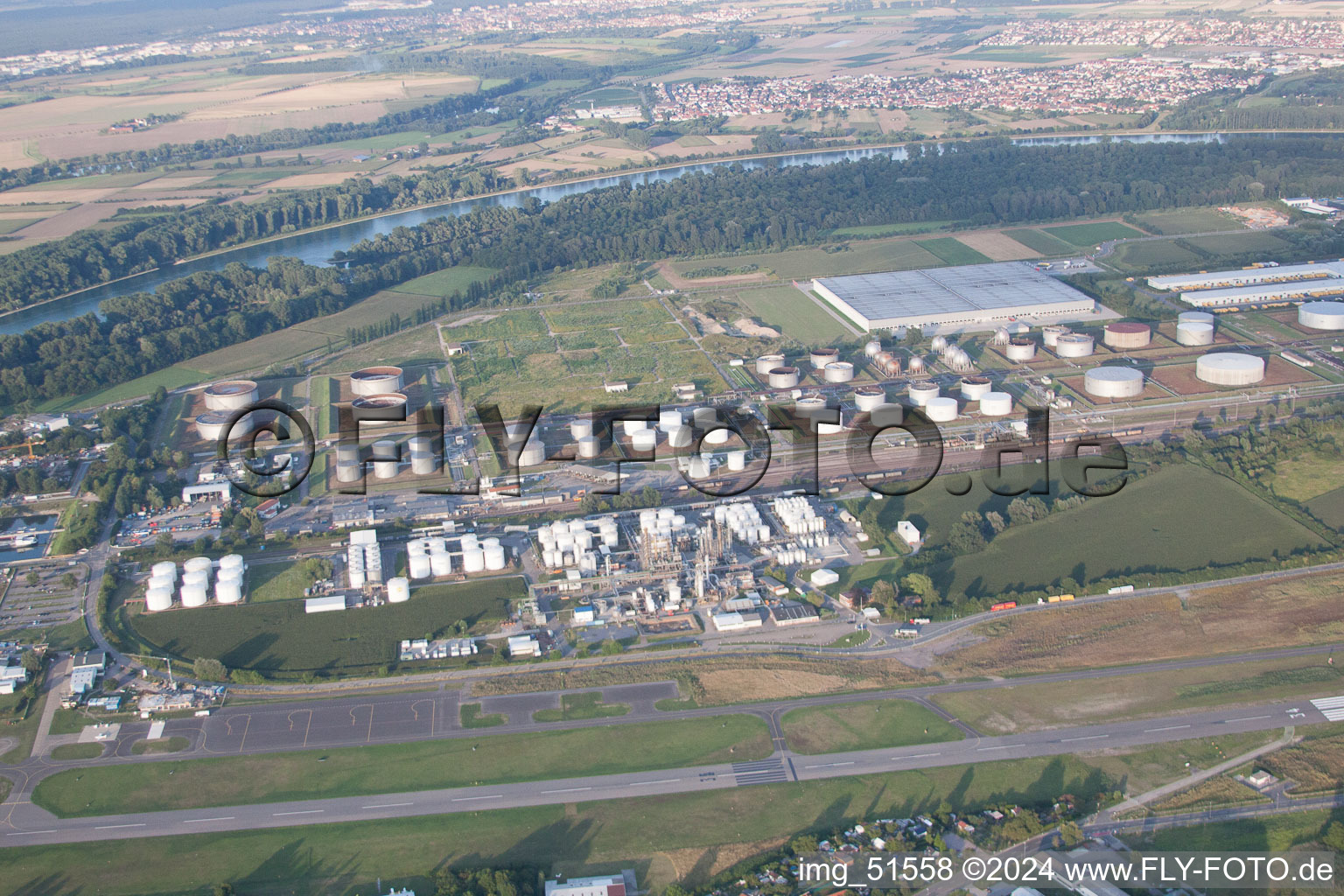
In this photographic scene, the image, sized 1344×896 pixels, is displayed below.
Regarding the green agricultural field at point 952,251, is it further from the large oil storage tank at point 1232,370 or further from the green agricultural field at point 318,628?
the green agricultural field at point 318,628

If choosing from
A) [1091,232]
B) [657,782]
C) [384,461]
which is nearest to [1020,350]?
[1091,232]

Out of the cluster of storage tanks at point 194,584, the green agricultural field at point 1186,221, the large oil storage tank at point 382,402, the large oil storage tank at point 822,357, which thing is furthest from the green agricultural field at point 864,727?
the green agricultural field at point 1186,221

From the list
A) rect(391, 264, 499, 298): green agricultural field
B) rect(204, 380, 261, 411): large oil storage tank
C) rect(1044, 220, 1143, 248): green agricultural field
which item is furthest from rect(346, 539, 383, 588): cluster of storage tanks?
rect(1044, 220, 1143, 248): green agricultural field

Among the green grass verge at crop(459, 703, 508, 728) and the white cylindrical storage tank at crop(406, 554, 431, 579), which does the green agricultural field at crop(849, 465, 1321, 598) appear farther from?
the white cylindrical storage tank at crop(406, 554, 431, 579)

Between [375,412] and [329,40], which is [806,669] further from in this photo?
[329,40]

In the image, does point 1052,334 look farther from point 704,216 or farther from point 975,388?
point 704,216

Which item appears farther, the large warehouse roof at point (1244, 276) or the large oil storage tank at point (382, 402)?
the large warehouse roof at point (1244, 276)

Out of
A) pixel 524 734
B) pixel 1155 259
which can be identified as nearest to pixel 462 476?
pixel 524 734
